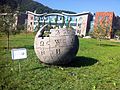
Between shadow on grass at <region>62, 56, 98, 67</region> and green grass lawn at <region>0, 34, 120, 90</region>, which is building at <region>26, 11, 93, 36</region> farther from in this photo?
green grass lawn at <region>0, 34, 120, 90</region>

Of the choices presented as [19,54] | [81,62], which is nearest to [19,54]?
[19,54]

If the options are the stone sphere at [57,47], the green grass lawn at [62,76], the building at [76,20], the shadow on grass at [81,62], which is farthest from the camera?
the building at [76,20]

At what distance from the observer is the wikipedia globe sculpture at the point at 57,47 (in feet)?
50.9

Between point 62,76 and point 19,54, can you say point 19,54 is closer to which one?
point 19,54

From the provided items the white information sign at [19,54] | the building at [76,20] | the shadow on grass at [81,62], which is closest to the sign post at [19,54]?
the white information sign at [19,54]

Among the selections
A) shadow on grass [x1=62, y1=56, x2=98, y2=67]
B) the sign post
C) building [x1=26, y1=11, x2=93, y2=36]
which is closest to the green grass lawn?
shadow on grass [x1=62, y1=56, x2=98, y2=67]

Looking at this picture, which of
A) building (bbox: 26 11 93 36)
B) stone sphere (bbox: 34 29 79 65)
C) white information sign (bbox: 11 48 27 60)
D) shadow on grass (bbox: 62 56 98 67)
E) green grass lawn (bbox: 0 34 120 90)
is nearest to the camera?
green grass lawn (bbox: 0 34 120 90)

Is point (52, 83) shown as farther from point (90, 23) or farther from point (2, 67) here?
point (90, 23)

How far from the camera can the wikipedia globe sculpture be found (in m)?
15.5

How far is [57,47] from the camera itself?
15508mm

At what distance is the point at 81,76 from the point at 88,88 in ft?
Result: 6.32

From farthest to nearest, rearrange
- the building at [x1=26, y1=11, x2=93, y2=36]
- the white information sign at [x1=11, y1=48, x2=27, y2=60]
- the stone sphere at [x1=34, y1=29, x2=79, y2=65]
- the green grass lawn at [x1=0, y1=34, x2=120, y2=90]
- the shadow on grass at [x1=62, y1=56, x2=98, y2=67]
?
the building at [x1=26, y1=11, x2=93, y2=36] < the shadow on grass at [x1=62, y1=56, x2=98, y2=67] < the stone sphere at [x1=34, y1=29, x2=79, y2=65] < the white information sign at [x1=11, y1=48, x2=27, y2=60] < the green grass lawn at [x1=0, y1=34, x2=120, y2=90]

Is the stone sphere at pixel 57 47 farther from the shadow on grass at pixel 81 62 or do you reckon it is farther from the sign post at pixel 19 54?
the sign post at pixel 19 54

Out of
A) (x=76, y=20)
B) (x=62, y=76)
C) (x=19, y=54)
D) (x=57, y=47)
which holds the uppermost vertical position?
(x=57, y=47)
